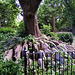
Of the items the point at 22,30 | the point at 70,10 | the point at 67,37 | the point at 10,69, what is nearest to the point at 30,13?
the point at 22,30

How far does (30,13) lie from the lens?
5.10 meters

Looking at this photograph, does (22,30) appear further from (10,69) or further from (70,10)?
(70,10)

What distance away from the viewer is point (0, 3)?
12.8 metres

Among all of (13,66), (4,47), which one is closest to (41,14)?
(4,47)

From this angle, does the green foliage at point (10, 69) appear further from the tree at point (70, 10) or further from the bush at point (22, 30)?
the tree at point (70, 10)

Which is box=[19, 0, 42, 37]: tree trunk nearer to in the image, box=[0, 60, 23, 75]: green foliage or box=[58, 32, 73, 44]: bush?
box=[0, 60, 23, 75]: green foliage

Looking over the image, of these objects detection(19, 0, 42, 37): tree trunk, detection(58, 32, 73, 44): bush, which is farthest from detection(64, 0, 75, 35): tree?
detection(19, 0, 42, 37): tree trunk

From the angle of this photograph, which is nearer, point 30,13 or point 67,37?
point 30,13

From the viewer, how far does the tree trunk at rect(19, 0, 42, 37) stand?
4.93 meters

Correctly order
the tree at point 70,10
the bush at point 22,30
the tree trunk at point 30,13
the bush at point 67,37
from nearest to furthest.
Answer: the tree trunk at point 30,13 < the bush at point 22,30 < the bush at point 67,37 < the tree at point 70,10

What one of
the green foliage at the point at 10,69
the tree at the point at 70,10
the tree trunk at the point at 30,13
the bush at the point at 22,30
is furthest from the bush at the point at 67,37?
the tree at the point at 70,10

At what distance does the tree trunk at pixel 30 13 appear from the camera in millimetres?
4929

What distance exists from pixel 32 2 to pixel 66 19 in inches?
713

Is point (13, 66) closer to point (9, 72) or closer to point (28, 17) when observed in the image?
point (9, 72)
